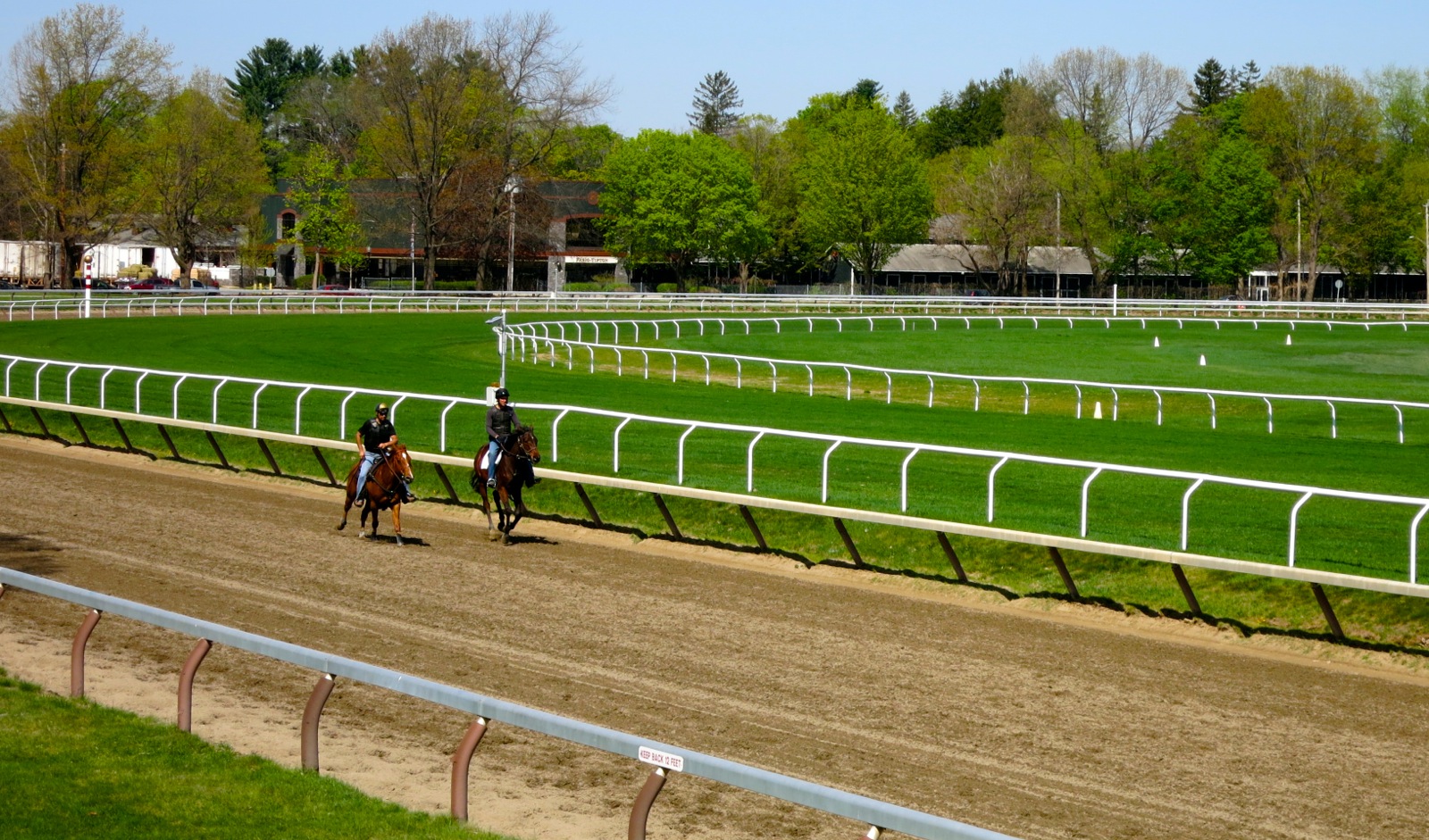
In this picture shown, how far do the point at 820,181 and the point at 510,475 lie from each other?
259ft

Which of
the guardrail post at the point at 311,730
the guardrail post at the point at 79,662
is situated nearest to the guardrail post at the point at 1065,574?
the guardrail post at the point at 311,730

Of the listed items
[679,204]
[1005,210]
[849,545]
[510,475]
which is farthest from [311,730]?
[1005,210]

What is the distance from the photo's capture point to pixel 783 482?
1683 cm

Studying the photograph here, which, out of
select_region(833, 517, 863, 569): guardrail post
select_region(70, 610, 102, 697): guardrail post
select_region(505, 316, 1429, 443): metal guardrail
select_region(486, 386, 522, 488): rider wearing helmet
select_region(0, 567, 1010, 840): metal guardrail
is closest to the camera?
select_region(0, 567, 1010, 840): metal guardrail

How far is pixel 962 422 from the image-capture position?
80.2 feet

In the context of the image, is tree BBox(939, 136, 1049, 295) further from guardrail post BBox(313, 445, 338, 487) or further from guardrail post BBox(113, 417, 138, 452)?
guardrail post BBox(313, 445, 338, 487)

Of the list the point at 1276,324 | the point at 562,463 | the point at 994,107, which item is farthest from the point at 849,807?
the point at 994,107

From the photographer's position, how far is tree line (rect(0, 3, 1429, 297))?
82.3 metres

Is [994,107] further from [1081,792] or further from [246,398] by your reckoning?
[1081,792]

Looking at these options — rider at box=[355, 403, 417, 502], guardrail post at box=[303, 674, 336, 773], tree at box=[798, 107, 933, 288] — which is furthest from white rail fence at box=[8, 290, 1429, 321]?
guardrail post at box=[303, 674, 336, 773]

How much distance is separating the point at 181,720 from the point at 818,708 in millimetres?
3770

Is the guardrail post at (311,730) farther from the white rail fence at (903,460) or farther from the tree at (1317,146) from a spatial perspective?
the tree at (1317,146)

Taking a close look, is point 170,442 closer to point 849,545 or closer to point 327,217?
point 849,545

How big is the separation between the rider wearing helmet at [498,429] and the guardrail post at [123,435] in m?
9.09
